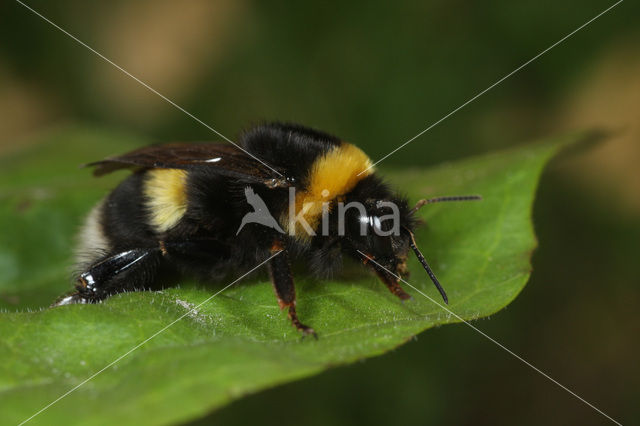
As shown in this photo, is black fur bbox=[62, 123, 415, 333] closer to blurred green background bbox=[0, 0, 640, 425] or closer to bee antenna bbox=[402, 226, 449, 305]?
bee antenna bbox=[402, 226, 449, 305]

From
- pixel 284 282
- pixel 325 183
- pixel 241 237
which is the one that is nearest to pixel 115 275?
pixel 241 237

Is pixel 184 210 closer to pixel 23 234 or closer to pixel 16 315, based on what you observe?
pixel 16 315

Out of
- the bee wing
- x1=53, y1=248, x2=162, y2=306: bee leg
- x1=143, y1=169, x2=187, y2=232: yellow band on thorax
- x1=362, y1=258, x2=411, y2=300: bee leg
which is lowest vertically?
x1=362, y1=258, x2=411, y2=300: bee leg

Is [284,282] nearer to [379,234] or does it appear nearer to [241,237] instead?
[241,237]

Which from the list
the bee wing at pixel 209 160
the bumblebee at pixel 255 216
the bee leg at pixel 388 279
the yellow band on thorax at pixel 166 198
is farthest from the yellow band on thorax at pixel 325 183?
the yellow band on thorax at pixel 166 198

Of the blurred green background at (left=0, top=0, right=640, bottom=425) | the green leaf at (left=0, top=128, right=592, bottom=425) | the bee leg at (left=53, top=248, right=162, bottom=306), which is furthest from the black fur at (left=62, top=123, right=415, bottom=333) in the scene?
the blurred green background at (left=0, top=0, right=640, bottom=425)

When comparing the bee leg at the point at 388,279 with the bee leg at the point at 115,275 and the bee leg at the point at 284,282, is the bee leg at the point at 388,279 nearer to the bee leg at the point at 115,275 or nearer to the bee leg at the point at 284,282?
the bee leg at the point at 284,282

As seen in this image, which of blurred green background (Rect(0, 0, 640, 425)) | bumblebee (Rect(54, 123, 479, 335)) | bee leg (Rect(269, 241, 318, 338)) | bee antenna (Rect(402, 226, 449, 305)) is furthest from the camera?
blurred green background (Rect(0, 0, 640, 425))
